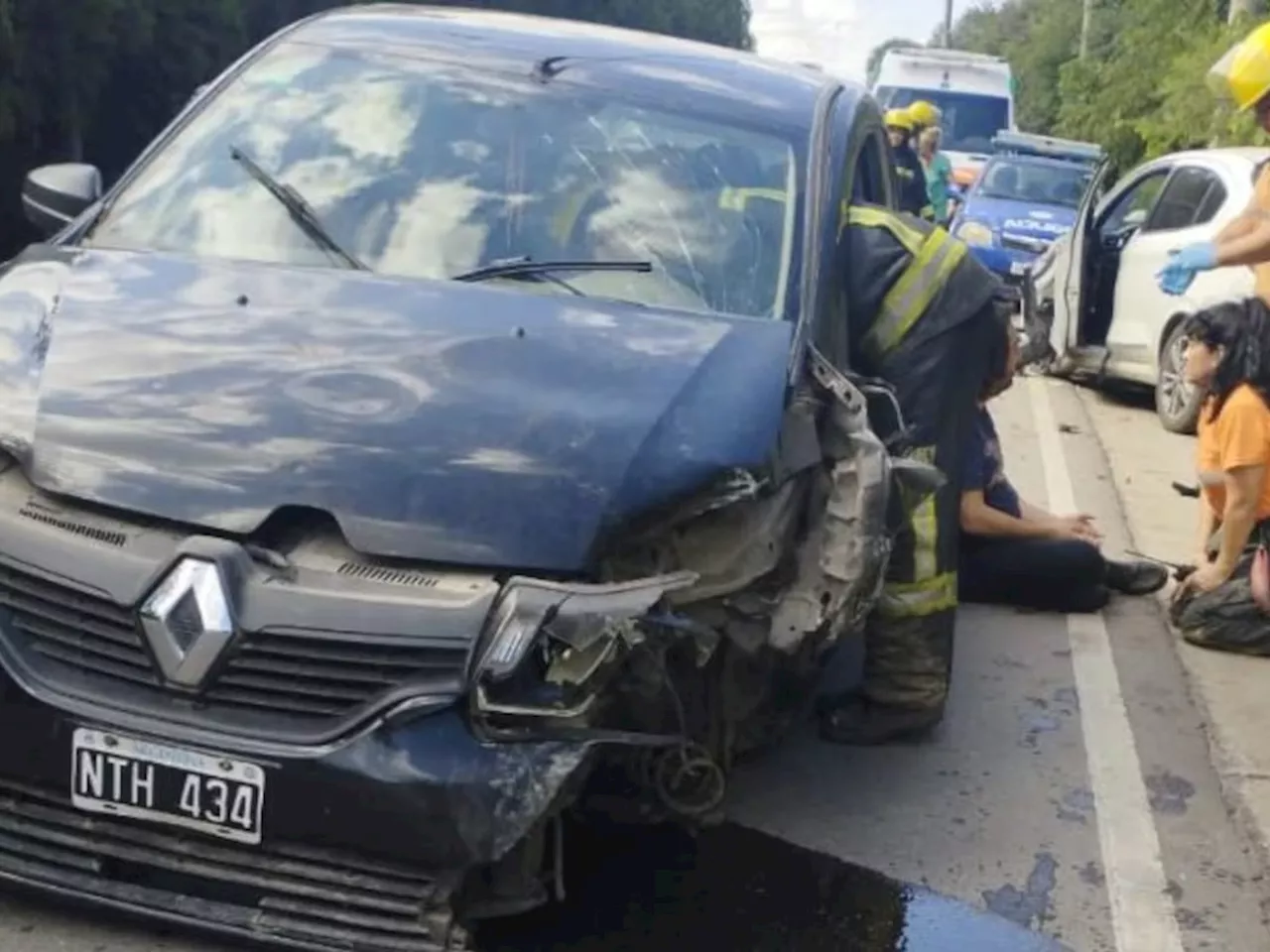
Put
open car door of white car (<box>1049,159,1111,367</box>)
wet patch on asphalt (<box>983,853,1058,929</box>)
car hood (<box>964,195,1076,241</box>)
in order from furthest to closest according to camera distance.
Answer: car hood (<box>964,195,1076,241</box>) → open car door of white car (<box>1049,159,1111,367</box>) → wet patch on asphalt (<box>983,853,1058,929</box>)

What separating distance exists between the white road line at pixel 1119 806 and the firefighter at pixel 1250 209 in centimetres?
160

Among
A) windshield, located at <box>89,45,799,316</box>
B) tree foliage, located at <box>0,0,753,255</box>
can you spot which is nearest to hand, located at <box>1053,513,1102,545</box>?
windshield, located at <box>89,45,799,316</box>

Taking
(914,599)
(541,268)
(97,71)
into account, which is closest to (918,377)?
(914,599)

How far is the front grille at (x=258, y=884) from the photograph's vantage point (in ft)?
12.5

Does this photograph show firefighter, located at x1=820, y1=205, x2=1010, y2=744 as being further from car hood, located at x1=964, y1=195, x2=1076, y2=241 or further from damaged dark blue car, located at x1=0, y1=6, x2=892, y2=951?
car hood, located at x1=964, y1=195, x2=1076, y2=241

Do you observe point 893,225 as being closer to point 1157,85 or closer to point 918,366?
point 918,366

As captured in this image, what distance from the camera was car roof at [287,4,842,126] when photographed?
583 centimetres

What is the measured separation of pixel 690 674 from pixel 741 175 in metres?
1.59

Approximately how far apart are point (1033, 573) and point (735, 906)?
10.9ft

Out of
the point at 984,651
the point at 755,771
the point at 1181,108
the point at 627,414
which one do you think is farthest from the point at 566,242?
the point at 1181,108

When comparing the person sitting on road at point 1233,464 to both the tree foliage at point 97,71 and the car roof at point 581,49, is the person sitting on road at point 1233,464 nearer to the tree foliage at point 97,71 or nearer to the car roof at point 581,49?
the car roof at point 581,49

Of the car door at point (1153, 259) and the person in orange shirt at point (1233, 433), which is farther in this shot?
the car door at point (1153, 259)

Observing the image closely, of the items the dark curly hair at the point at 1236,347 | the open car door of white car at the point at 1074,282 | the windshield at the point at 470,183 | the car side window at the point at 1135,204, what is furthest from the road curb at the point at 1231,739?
the car side window at the point at 1135,204

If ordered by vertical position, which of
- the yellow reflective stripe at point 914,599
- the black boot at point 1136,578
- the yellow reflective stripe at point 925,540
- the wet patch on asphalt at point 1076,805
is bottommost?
the black boot at point 1136,578
